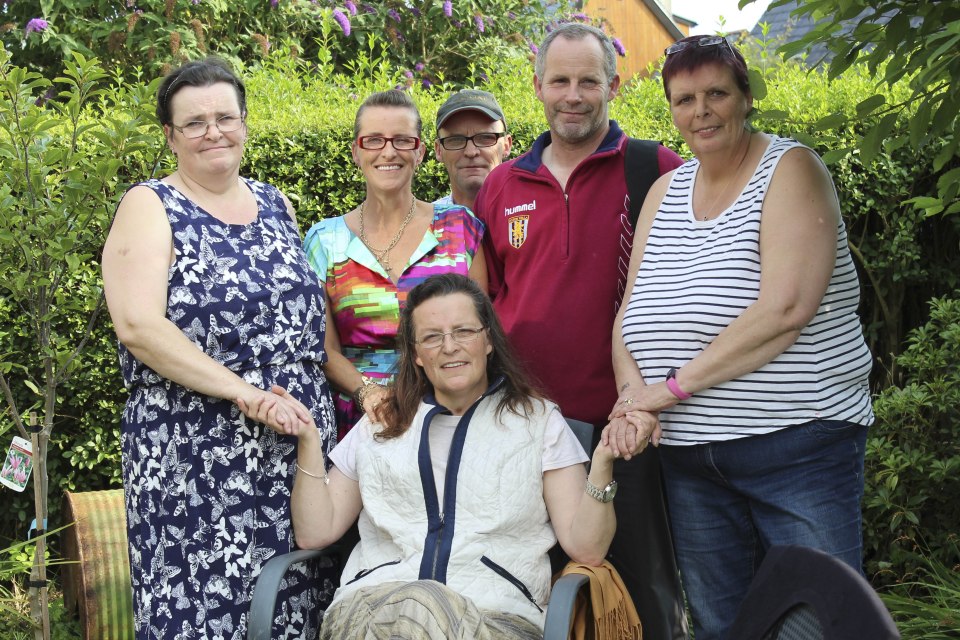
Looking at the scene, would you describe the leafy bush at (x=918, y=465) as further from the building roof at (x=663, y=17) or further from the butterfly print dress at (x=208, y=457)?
the building roof at (x=663, y=17)

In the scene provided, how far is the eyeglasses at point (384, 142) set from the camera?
3.31 metres

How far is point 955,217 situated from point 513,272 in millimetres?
2293

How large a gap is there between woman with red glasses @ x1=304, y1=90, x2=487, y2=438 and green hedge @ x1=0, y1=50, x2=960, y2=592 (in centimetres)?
168

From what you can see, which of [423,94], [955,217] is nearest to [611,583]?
[955,217]

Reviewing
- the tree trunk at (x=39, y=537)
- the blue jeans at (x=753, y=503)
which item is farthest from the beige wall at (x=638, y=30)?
the blue jeans at (x=753, y=503)

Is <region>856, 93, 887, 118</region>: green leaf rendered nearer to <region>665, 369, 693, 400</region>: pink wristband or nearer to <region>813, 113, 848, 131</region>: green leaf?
<region>813, 113, 848, 131</region>: green leaf

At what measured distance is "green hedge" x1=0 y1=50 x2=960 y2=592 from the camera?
4547mm

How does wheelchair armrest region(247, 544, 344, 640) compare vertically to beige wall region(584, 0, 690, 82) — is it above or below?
below

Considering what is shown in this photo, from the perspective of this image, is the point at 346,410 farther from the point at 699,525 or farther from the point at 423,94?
the point at 423,94

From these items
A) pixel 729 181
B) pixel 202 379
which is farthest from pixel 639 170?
pixel 202 379

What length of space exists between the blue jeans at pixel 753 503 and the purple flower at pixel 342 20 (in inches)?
238

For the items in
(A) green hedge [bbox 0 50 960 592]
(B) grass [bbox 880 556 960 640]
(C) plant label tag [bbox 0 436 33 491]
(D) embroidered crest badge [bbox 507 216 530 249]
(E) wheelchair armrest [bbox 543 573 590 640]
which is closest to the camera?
(E) wheelchair armrest [bbox 543 573 590 640]

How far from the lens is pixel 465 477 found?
283 centimetres

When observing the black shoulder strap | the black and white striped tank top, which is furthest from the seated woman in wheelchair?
the black shoulder strap
